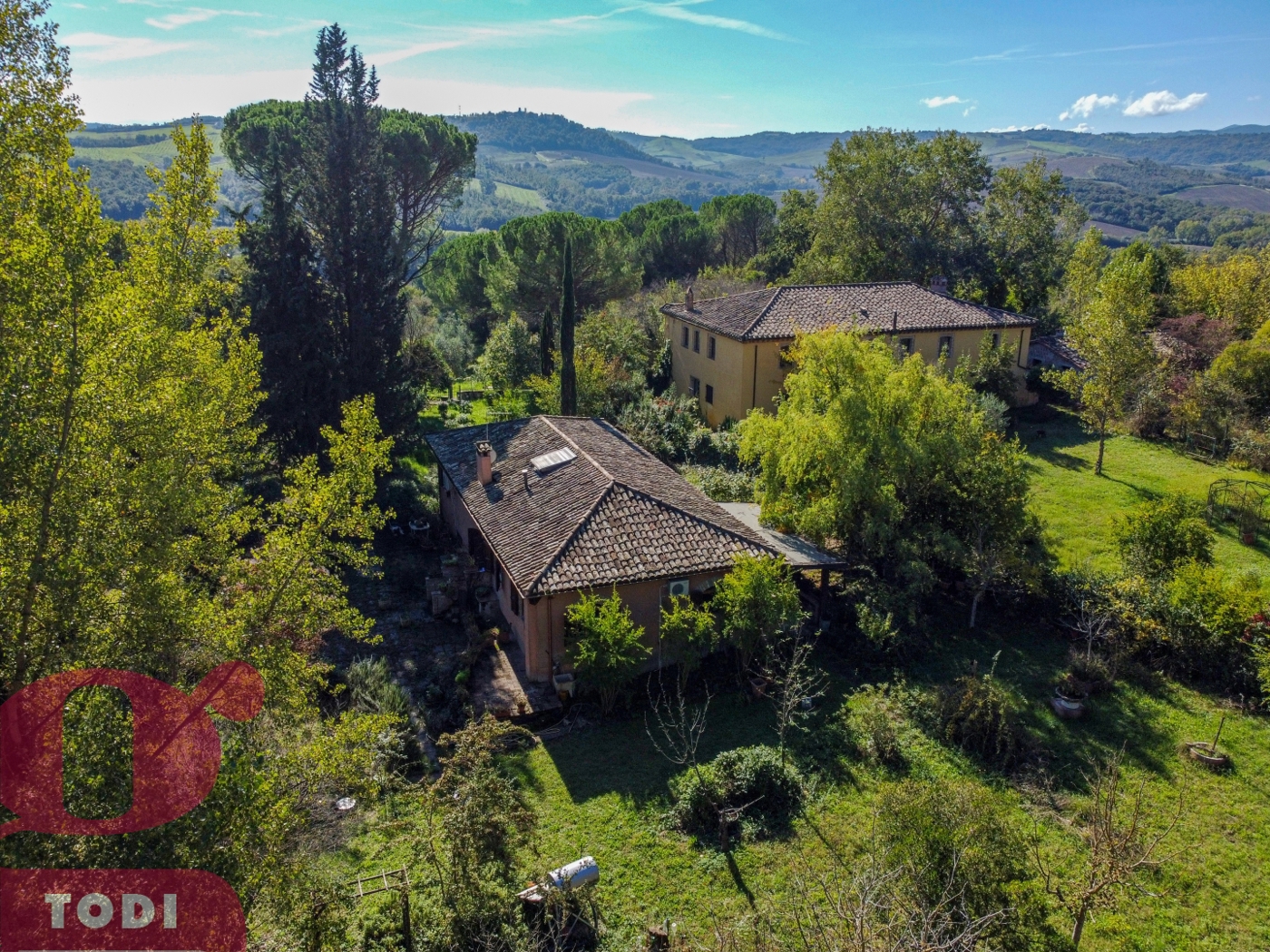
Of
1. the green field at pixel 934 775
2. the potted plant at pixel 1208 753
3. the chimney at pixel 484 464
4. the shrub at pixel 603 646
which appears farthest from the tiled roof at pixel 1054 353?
the shrub at pixel 603 646

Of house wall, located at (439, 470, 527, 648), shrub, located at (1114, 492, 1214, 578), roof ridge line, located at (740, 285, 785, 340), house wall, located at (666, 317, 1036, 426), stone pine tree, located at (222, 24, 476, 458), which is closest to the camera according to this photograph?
house wall, located at (439, 470, 527, 648)

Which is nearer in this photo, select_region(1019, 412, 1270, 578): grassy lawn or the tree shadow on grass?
the tree shadow on grass

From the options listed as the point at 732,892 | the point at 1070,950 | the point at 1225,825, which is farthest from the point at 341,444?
the point at 1225,825

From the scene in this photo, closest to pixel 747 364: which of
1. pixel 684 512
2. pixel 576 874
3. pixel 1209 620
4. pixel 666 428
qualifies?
pixel 666 428

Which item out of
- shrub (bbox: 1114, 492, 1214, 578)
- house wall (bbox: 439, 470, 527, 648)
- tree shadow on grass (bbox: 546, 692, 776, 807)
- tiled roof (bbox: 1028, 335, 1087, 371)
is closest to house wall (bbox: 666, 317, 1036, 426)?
tiled roof (bbox: 1028, 335, 1087, 371)

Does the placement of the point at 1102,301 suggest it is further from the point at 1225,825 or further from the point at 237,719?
the point at 237,719

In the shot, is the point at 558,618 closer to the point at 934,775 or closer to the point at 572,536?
the point at 572,536

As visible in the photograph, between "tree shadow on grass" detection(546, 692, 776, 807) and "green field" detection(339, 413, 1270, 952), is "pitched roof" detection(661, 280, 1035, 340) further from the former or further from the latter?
"tree shadow on grass" detection(546, 692, 776, 807)
